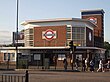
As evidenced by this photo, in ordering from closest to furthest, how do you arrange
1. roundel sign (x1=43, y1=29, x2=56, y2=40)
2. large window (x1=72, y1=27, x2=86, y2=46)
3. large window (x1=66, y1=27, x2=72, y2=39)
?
large window (x1=72, y1=27, x2=86, y2=46) < large window (x1=66, y1=27, x2=72, y2=39) < roundel sign (x1=43, y1=29, x2=56, y2=40)

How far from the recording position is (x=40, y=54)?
2002 inches

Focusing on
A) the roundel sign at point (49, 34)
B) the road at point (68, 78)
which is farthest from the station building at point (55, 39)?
the road at point (68, 78)

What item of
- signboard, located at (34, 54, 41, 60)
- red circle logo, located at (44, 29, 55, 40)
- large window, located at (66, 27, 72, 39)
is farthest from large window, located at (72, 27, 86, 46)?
signboard, located at (34, 54, 41, 60)

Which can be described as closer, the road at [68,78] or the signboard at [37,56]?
the road at [68,78]

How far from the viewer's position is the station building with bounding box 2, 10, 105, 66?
4969cm

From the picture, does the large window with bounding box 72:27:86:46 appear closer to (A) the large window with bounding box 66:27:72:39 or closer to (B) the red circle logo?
(A) the large window with bounding box 66:27:72:39

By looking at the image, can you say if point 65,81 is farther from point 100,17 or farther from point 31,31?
point 100,17

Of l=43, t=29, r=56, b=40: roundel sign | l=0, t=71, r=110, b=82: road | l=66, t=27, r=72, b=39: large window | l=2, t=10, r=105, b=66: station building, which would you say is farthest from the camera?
l=43, t=29, r=56, b=40: roundel sign

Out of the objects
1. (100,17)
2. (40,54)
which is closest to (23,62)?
(40,54)

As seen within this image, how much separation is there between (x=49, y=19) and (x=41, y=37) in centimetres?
373

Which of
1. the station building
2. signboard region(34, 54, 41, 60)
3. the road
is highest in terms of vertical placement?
the station building

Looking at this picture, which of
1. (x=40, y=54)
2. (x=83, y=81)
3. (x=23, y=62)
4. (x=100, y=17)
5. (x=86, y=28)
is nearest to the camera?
(x=83, y=81)

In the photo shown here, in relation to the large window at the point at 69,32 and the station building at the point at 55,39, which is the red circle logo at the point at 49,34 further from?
the large window at the point at 69,32

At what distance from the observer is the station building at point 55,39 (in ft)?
163
